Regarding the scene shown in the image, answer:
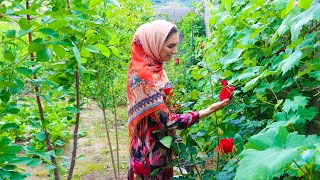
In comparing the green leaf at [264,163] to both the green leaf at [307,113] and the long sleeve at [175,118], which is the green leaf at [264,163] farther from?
the long sleeve at [175,118]

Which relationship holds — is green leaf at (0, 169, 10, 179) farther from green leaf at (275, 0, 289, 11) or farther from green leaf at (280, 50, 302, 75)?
green leaf at (275, 0, 289, 11)

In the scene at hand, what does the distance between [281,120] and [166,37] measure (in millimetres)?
1065

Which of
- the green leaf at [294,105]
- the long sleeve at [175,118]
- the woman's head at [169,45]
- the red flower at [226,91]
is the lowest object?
the green leaf at [294,105]

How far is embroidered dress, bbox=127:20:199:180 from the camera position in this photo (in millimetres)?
2215

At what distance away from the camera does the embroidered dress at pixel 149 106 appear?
87.2 inches

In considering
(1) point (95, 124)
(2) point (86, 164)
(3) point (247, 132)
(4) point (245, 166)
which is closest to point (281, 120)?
(4) point (245, 166)

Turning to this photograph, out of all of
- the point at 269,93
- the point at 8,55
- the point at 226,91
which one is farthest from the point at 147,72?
the point at 8,55

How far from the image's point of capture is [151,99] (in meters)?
2.24

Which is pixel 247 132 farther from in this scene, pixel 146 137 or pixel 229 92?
pixel 146 137

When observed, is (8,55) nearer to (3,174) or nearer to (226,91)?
(3,174)

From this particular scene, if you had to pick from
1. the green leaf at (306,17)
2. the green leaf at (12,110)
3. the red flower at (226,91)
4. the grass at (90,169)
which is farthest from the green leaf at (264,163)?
the grass at (90,169)

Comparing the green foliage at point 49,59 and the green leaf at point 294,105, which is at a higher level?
the green foliage at point 49,59

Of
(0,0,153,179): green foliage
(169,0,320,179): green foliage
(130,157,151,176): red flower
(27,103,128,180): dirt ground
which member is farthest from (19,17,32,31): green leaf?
(27,103,128,180): dirt ground

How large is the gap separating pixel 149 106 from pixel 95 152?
3088 mm
